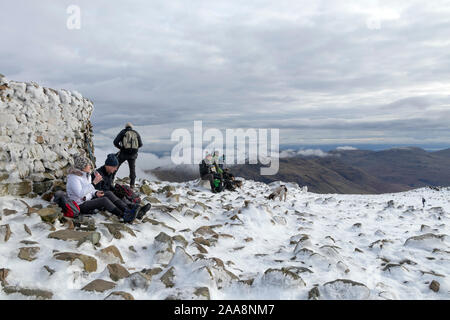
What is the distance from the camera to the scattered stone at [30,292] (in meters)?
4.53

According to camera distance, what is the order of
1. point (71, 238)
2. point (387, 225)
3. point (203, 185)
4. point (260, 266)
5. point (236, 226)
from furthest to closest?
point (203, 185) < point (387, 225) < point (236, 226) < point (260, 266) < point (71, 238)

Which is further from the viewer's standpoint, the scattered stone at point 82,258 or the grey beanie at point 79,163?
the grey beanie at point 79,163

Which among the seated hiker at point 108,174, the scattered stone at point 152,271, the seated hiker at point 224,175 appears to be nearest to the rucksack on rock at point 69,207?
the seated hiker at point 108,174

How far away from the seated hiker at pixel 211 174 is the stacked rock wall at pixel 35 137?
32.4ft

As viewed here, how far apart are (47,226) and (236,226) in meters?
6.38

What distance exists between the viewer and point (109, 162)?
9773 mm

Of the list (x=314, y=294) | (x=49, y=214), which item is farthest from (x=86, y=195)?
(x=314, y=294)

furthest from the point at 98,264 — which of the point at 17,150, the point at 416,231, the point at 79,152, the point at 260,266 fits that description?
the point at 416,231

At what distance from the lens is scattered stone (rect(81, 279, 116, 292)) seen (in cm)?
493

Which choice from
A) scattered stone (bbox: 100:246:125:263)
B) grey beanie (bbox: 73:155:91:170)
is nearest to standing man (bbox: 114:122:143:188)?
grey beanie (bbox: 73:155:91:170)

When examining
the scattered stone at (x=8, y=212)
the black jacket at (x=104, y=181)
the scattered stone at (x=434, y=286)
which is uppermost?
the black jacket at (x=104, y=181)

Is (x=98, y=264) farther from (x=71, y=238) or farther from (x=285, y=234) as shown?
(x=285, y=234)

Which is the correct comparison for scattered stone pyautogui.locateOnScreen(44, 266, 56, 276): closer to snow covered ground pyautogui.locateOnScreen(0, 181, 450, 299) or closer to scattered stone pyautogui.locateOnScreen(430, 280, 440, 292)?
snow covered ground pyautogui.locateOnScreen(0, 181, 450, 299)

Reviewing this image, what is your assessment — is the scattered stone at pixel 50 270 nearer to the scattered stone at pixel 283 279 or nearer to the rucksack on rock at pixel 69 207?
Result: the rucksack on rock at pixel 69 207
